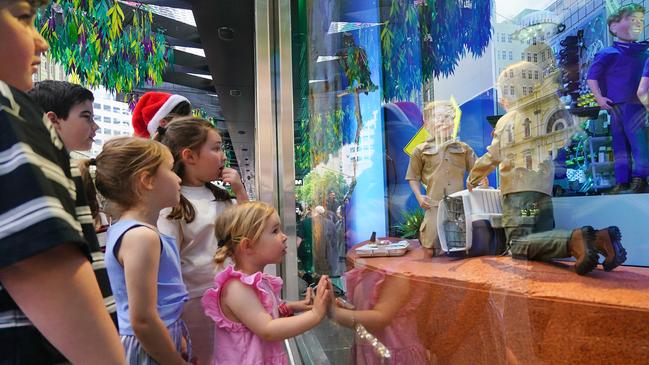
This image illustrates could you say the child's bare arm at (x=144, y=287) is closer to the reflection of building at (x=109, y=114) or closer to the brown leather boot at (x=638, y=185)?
the brown leather boot at (x=638, y=185)

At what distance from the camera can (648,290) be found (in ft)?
2.24

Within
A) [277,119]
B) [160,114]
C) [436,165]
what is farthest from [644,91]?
[277,119]

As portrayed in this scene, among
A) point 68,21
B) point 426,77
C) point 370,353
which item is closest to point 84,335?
point 426,77

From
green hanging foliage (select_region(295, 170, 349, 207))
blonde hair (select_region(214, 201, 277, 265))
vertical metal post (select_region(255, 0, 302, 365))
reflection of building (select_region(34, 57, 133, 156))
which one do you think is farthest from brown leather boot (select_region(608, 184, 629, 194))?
reflection of building (select_region(34, 57, 133, 156))

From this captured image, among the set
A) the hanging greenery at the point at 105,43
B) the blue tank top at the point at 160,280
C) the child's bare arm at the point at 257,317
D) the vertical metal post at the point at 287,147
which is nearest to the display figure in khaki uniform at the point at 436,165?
the child's bare arm at the point at 257,317

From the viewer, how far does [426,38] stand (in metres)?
1.11

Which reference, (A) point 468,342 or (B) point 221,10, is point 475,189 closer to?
(A) point 468,342

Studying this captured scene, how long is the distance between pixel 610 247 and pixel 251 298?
29.4 inches

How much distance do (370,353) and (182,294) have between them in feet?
2.12

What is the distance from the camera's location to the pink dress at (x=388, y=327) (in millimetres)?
1072

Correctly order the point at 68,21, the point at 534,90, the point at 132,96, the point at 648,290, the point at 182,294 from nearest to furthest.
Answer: the point at 648,290
the point at 534,90
the point at 182,294
the point at 68,21
the point at 132,96

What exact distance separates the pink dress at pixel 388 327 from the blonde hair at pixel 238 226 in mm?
375

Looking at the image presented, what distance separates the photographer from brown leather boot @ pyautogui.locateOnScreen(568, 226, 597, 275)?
0.73 m

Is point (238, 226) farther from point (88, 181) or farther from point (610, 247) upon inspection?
point (610, 247)
